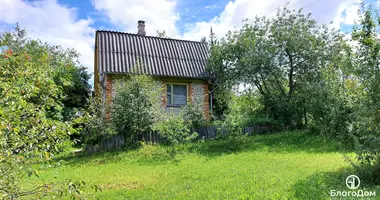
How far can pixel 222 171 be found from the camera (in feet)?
23.9

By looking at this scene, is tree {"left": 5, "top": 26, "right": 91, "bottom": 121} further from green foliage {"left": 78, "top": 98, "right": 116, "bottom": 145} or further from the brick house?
green foliage {"left": 78, "top": 98, "right": 116, "bottom": 145}

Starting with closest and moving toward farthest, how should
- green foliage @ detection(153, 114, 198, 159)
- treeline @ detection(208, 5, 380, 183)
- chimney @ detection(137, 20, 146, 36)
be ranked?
green foliage @ detection(153, 114, 198, 159), treeline @ detection(208, 5, 380, 183), chimney @ detection(137, 20, 146, 36)

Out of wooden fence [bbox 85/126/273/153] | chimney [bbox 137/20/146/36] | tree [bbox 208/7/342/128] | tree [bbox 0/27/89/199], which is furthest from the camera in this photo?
chimney [bbox 137/20/146/36]

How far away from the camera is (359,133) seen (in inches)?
223

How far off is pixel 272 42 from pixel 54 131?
13319mm

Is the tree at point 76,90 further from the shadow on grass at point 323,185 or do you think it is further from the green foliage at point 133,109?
the shadow on grass at point 323,185

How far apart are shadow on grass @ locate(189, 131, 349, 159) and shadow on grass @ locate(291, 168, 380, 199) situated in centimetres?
368

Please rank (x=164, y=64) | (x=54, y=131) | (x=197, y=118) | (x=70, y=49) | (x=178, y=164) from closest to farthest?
(x=54, y=131) → (x=178, y=164) → (x=197, y=118) → (x=164, y=64) → (x=70, y=49)

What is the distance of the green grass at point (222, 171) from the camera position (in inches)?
216

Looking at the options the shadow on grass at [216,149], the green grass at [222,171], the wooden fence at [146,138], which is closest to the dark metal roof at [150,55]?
the wooden fence at [146,138]

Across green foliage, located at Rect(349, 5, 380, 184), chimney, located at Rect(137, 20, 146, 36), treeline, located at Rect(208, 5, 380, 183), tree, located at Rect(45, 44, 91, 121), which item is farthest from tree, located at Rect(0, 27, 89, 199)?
chimney, located at Rect(137, 20, 146, 36)

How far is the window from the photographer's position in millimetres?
15289

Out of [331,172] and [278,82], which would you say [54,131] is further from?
[278,82]

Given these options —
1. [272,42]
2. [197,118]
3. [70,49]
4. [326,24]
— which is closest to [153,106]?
[197,118]
